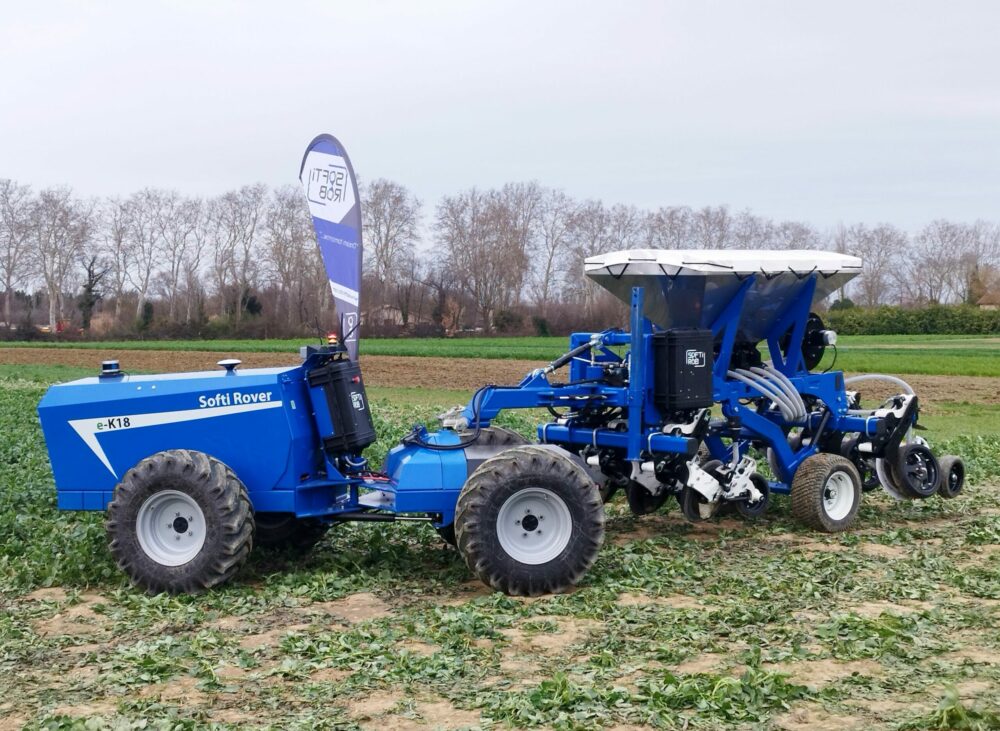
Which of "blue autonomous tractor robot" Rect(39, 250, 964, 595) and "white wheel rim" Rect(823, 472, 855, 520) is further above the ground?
"blue autonomous tractor robot" Rect(39, 250, 964, 595)

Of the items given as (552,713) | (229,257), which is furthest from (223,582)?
(229,257)

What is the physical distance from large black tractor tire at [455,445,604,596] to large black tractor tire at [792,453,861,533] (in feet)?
9.43

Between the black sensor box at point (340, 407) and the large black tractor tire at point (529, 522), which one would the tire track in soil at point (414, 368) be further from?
the large black tractor tire at point (529, 522)

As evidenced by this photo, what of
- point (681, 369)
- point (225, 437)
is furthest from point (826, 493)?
point (225, 437)

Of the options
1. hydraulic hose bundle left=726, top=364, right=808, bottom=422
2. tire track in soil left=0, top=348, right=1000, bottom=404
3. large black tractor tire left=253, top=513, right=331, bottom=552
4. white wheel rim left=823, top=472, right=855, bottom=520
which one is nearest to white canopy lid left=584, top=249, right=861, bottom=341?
hydraulic hose bundle left=726, top=364, right=808, bottom=422

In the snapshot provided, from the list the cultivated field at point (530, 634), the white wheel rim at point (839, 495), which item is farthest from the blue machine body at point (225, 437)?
the white wheel rim at point (839, 495)

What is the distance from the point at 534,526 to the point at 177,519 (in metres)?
2.46

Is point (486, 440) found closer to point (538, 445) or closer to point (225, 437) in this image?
point (538, 445)

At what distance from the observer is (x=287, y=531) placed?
8.50 m

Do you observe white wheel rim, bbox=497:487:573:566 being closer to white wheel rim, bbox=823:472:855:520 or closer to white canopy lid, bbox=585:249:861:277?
white canopy lid, bbox=585:249:861:277

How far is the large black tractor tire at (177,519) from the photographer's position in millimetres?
7410

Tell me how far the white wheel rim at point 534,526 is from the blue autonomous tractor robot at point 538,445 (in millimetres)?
11

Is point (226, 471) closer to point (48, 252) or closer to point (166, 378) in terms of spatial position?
point (166, 378)

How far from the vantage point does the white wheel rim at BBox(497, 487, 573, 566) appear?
7531 mm
